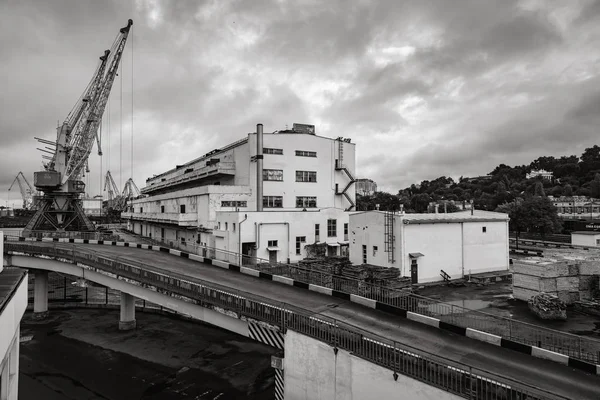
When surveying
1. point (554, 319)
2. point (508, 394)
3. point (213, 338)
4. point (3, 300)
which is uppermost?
point (3, 300)

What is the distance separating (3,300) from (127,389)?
38.0 ft

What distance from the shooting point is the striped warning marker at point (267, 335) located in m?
14.2

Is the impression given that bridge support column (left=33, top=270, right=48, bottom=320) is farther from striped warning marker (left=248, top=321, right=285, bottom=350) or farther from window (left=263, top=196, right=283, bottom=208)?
striped warning marker (left=248, top=321, right=285, bottom=350)

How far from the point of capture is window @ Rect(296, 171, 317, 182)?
48688 mm

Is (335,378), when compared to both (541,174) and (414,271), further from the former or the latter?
(541,174)

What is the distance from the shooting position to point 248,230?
3744 cm

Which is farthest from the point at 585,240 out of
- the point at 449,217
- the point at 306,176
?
the point at 306,176

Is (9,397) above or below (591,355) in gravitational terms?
below

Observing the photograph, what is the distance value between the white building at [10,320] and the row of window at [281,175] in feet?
108

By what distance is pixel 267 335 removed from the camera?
14.7 meters

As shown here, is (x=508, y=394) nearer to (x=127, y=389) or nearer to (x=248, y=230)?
(x=127, y=389)

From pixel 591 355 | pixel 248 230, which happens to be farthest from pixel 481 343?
pixel 248 230

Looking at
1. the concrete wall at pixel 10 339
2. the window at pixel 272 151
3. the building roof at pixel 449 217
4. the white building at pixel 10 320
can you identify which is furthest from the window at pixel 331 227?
the concrete wall at pixel 10 339

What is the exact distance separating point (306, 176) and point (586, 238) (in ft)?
138
